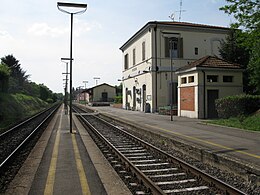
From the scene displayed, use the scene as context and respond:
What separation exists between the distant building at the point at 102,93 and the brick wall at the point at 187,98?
6219 cm

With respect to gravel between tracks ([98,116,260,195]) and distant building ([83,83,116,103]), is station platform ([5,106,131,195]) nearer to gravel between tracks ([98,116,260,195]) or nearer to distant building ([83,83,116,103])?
gravel between tracks ([98,116,260,195])

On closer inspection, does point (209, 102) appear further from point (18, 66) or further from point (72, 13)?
point (18, 66)

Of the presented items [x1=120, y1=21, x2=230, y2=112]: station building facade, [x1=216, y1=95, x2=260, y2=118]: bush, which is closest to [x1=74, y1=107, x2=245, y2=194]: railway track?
[x1=216, y1=95, x2=260, y2=118]: bush

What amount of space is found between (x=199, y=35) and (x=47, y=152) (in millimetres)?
27457

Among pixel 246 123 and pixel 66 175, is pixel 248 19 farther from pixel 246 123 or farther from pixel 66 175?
pixel 66 175

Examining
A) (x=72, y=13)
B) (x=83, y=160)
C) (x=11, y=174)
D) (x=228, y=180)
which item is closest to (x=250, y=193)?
(x=228, y=180)

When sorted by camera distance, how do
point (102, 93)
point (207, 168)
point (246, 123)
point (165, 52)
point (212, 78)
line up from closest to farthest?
1. point (207, 168)
2. point (246, 123)
3. point (212, 78)
4. point (165, 52)
5. point (102, 93)

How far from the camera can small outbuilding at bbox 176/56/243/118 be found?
21203 mm

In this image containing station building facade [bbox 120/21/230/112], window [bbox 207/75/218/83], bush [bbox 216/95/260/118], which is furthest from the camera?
station building facade [bbox 120/21/230/112]

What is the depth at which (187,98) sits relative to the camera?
74.3 ft

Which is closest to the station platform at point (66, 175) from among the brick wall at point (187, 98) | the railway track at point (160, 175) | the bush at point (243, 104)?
Result: the railway track at point (160, 175)

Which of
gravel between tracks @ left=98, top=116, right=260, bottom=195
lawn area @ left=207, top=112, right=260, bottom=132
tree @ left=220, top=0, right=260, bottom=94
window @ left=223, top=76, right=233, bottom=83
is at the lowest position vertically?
gravel between tracks @ left=98, top=116, right=260, bottom=195

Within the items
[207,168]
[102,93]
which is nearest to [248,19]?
[207,168]

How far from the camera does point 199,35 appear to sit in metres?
33.0
